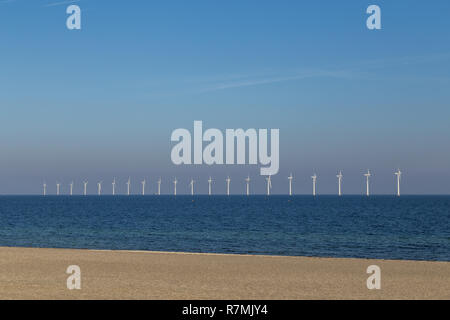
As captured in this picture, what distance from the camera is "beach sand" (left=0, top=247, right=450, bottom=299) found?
Answer: 56.9 ft

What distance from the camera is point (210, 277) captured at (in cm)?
2167

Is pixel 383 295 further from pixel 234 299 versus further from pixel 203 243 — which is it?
pixel 203 243

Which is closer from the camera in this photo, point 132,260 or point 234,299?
point 234,299

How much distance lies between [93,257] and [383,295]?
16653mm

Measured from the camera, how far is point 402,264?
87.7 feet

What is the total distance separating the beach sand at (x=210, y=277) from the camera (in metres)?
17.3

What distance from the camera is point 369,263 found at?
27094 millimetres
